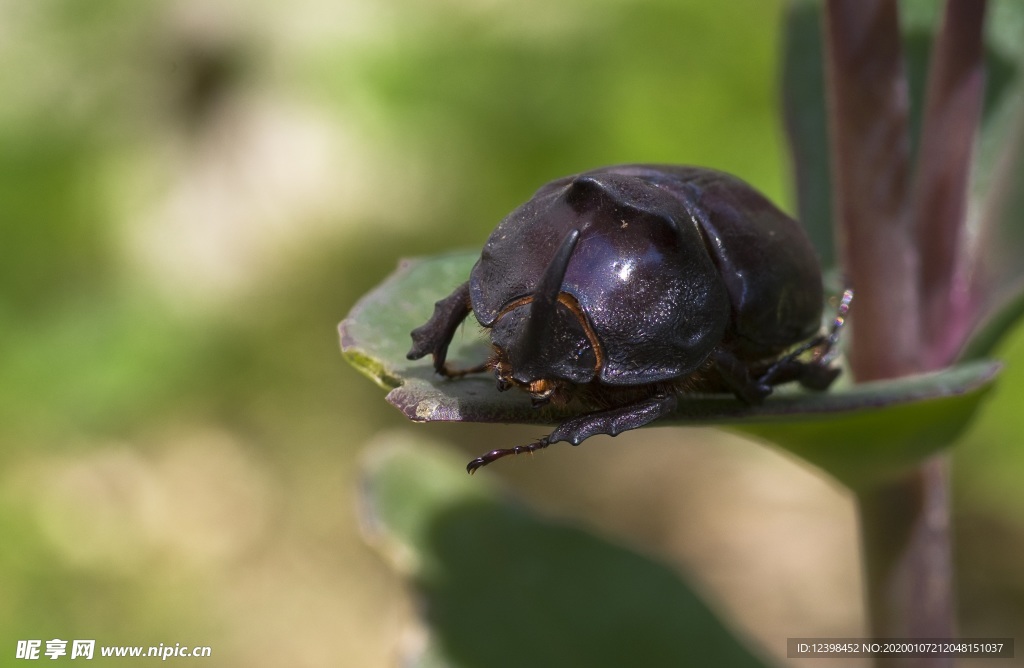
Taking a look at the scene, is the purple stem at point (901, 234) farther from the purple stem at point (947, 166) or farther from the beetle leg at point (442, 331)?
the beetle leg at point (442, 331)

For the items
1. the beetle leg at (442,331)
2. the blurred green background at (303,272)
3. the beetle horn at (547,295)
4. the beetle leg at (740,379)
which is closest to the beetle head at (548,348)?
the beetle horn at (547,295)

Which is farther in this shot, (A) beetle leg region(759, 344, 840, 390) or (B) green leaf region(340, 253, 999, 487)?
(A) beetle leg region(759, 344, 840, 390)

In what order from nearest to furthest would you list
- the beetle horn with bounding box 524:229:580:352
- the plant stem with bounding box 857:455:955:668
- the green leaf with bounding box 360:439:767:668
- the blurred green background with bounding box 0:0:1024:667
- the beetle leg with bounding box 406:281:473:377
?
the beetle horn with bounding box 524:229:580:352 < the beetle leg with bounding box 406:281:473:377 < the plant stem with bounding box 857:455:955:668 < the green leaf with bounding box 360:439:767:668 < the blurred green background with bounding box 0:0:1024:667

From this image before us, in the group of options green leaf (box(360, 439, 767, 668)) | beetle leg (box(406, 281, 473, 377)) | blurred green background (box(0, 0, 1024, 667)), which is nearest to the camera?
beetle leg (box(406, 281, 473, 377))

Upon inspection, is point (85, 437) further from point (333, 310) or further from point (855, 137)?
point (855, 137)

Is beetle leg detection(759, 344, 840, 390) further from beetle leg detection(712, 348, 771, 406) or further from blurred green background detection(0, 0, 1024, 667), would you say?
blurred green background detection(0, 0, 1024, 667)

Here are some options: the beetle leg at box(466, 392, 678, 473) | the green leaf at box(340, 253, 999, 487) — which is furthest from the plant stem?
the beetle leg at box(466, 392, 678, 473)
